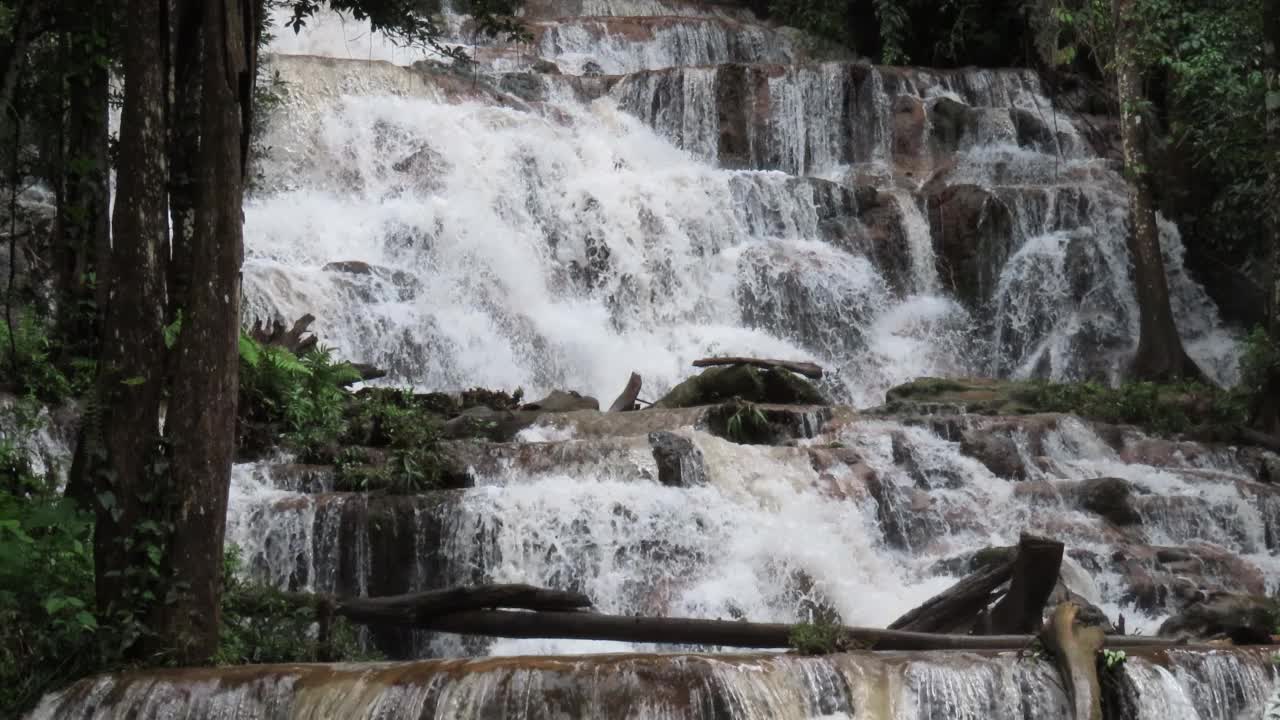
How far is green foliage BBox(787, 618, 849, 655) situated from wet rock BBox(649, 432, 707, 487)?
4.81 meters

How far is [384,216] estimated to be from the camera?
19.8 meters

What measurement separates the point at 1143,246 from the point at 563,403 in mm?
8589

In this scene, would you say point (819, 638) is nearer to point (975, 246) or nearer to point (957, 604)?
point (957, 604)

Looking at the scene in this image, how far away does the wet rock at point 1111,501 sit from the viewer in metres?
13.2

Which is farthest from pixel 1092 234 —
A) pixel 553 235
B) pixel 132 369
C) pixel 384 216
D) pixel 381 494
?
pixel 132 369

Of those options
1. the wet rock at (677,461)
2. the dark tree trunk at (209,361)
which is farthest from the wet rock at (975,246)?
the dark tree trunk at (209,361)

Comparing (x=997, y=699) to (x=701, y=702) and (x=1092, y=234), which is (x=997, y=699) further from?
(x=1092, y=234)

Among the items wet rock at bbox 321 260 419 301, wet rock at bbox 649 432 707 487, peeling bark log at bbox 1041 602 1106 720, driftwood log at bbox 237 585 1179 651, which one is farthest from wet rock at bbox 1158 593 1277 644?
wet rock at bbox 321 260 419 301

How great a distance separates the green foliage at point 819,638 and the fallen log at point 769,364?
331 inches

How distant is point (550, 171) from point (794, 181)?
12.1 ft

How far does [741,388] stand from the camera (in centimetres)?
1577

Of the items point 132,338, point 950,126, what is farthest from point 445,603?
point 950,126

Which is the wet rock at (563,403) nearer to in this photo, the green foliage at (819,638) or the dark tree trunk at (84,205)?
the dark tree trunk at (84,205)

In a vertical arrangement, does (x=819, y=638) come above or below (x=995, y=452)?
below
